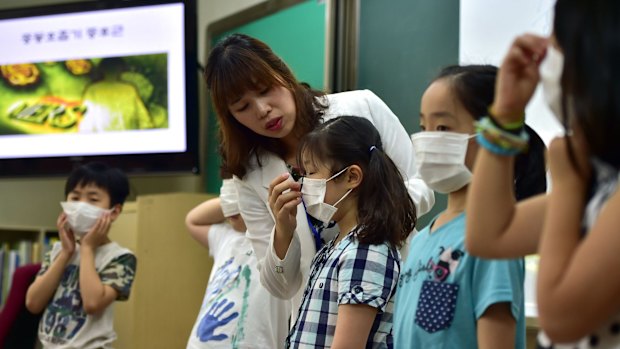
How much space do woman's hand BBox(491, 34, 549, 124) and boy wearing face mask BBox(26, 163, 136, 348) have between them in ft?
6.43

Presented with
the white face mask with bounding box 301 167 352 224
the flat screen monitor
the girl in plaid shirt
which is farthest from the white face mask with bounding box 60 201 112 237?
the white face mask with bounding box 301 167 352 224

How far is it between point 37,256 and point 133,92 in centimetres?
95

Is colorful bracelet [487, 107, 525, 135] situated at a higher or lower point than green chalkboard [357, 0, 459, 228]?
lower

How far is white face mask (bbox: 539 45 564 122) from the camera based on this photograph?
2.63ft

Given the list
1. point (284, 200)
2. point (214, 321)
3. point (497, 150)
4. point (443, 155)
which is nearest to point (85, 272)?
point (214, 321)

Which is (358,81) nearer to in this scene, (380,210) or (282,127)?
(282,127)

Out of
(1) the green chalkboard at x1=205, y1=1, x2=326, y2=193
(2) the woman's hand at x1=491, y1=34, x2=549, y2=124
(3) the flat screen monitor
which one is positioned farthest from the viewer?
(3) the flat screen monitor

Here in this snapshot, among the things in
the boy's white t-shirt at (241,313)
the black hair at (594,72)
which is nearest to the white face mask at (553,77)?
the black hair at (594,72)

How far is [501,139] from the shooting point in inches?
34.6

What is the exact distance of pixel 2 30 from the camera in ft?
12.9

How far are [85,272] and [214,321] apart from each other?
629mm

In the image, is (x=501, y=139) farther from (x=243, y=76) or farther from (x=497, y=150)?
(x=243, y=76)

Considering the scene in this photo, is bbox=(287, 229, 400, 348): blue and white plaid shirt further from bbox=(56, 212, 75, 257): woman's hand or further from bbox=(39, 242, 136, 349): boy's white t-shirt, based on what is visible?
bbox=(56, 212, 75, 257): woman's hand

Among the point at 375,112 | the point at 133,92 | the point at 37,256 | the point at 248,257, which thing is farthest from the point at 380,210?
the point at 37,256
